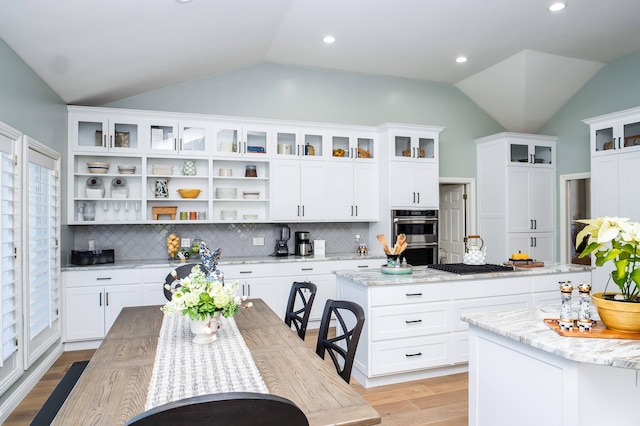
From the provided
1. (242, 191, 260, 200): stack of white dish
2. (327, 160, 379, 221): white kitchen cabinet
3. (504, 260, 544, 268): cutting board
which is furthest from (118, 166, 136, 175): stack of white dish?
(504, 260, 544, 268): cutting board

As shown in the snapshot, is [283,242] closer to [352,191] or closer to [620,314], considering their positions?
[352,191]

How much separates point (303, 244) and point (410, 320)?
234 centimetres

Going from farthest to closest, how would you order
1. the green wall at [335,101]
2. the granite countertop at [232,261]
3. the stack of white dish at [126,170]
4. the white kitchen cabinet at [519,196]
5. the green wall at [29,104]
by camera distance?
the white kitchen cabinet at [519,196] → the green wall at [335,101] → the stack of white dish at [126,170] → the granite countertop at [232,261] → the green wall at [29,104]

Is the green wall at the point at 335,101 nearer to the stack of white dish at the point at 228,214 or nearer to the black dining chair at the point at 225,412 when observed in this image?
the stack of white dish at the point at 228,214

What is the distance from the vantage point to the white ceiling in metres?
3.12

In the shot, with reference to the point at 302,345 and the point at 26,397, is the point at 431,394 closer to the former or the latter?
the point at 302,345

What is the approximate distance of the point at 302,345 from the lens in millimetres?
2010

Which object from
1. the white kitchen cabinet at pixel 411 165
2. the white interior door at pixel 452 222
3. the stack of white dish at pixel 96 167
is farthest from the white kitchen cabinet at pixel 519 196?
the stack of white dish at pixel 96 167

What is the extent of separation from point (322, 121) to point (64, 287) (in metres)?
3.75

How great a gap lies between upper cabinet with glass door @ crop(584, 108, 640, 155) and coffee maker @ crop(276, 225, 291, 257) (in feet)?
13.5

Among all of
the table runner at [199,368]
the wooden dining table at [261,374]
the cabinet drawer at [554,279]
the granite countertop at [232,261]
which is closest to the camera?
the wooden dining table at [261,374]

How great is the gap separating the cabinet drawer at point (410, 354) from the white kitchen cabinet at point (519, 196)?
3.00 metres

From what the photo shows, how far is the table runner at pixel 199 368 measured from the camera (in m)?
1.42

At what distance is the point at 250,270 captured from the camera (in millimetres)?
4855
